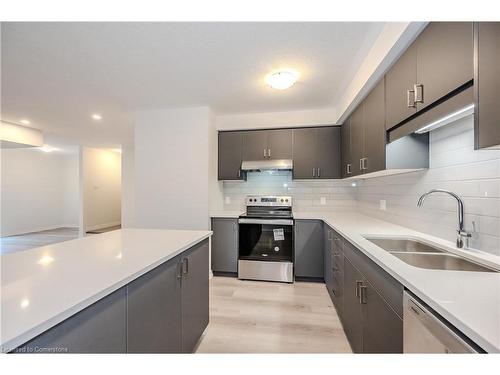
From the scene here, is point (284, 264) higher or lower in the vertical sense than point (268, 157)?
lower

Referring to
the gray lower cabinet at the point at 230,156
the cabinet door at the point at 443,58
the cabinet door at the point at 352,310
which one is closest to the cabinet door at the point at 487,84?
the cabinet door at the point at 443,58

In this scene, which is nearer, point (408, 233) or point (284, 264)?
point (408, 233)

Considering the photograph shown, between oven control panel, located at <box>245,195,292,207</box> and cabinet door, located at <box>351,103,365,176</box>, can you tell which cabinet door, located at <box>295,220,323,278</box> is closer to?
oven control panel, located at <box>245,195,292,207</box>

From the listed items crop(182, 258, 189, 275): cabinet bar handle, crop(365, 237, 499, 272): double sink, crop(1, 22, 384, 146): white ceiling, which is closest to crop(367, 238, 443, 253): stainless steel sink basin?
crop(365, 237, 499, 272): double sink

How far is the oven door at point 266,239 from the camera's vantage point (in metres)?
2.99

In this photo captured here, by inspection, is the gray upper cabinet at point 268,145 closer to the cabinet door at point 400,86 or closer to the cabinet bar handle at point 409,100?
the cabinet door at point 400,86

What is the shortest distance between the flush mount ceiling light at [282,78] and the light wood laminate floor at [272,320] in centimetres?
228

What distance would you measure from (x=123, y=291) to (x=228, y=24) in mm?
1708

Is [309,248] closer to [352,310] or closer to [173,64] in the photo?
[352,310]

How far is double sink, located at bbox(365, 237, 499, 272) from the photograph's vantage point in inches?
48.9

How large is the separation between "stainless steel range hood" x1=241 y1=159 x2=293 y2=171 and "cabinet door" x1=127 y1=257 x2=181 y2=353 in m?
2.07

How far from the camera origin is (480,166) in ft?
4.26
